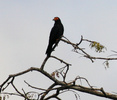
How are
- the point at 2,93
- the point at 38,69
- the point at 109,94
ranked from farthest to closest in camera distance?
the point at 38,69 < the point at 2,93 < the point at 109,94

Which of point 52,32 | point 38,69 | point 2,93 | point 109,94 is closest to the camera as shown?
point 109,94

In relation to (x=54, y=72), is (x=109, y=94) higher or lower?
lower

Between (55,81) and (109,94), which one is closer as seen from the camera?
(109,94)

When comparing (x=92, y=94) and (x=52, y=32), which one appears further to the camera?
(x=52, y=32)

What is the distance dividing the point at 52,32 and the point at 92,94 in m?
3.65

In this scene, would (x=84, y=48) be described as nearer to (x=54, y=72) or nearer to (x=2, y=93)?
(x=54, y=72)

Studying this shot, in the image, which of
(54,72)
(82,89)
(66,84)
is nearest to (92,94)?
(82,89)

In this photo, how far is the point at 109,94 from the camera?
5559 millimetres

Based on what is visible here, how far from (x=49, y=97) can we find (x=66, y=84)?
0.65 metres

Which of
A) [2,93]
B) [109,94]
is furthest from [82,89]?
[2,93]

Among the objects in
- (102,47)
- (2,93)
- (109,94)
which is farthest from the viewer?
(2,93)

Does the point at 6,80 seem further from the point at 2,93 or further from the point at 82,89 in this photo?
the point at 82,89

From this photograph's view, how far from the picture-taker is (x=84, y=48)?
18.3 feet

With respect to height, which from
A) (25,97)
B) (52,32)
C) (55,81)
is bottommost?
(25,97)
